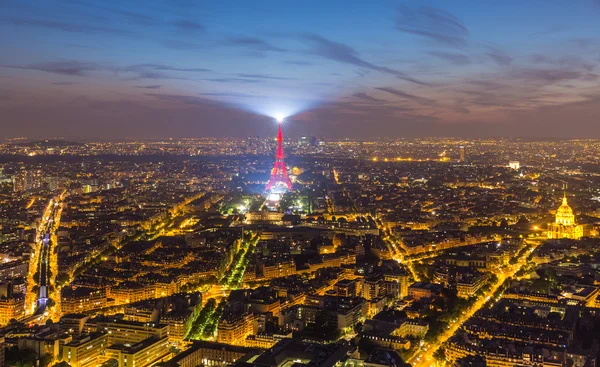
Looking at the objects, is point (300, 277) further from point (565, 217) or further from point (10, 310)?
point (565, 217)

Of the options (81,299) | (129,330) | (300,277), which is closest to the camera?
(129,330)

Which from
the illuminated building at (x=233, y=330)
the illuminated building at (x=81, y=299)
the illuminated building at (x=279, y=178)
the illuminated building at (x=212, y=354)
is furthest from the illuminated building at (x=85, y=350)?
the illuminated building at (x=279, y=178)

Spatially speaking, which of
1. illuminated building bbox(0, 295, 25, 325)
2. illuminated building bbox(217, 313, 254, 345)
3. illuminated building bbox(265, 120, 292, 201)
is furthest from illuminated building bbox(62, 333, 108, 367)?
illuminated building bbox(265, 120, 292, 201)

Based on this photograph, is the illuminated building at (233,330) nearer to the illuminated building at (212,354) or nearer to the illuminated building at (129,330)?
the illuminated building at (212,354)

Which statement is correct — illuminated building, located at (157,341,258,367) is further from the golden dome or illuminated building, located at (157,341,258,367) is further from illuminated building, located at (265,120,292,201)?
illuminated building, located at (265,120,292,201)

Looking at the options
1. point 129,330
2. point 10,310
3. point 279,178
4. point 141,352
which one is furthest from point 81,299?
point 279,178

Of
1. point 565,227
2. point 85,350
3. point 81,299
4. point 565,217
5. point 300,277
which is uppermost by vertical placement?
point 565,217

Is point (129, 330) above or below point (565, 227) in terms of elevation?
below
